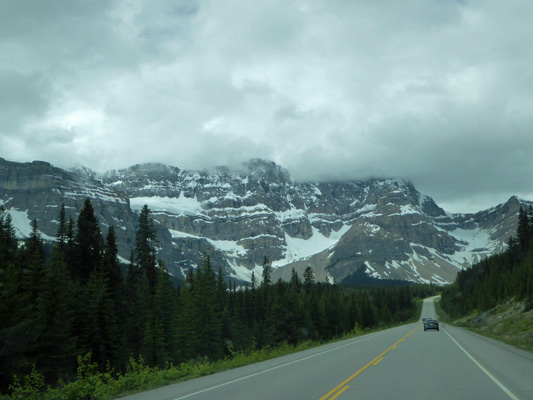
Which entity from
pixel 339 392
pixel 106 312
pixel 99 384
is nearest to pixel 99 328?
pixel 106 312

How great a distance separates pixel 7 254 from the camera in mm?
46000

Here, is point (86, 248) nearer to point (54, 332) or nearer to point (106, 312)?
point (106, 312)

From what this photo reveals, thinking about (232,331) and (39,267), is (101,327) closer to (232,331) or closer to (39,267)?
(39,267)

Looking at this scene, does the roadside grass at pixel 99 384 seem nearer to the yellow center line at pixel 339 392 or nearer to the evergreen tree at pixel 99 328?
the yellow center line at pixel 339 392

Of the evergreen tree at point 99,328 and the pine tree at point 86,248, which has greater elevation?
the pine tree at point 86,248

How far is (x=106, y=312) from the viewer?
3850 centimetres

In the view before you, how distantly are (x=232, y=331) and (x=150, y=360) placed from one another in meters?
20.0

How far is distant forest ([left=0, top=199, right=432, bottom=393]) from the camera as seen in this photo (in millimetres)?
29609

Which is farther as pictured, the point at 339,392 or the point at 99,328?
the point at 99,328

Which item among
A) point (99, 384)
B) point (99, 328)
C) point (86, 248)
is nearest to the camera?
point (99, 384)

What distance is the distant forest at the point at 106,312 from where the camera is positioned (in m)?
29.6

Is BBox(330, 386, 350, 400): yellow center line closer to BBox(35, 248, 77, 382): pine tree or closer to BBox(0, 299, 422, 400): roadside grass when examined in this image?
BBox(0, 299, 422, 400): roadside grass

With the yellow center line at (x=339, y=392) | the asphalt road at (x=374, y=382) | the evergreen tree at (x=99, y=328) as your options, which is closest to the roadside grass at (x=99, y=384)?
the asphalt road at (x=374, y=382)

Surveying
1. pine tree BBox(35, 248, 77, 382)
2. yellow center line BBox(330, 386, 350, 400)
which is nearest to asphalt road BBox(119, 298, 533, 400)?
yellow center line BBox(330, 386, 350, 400)
